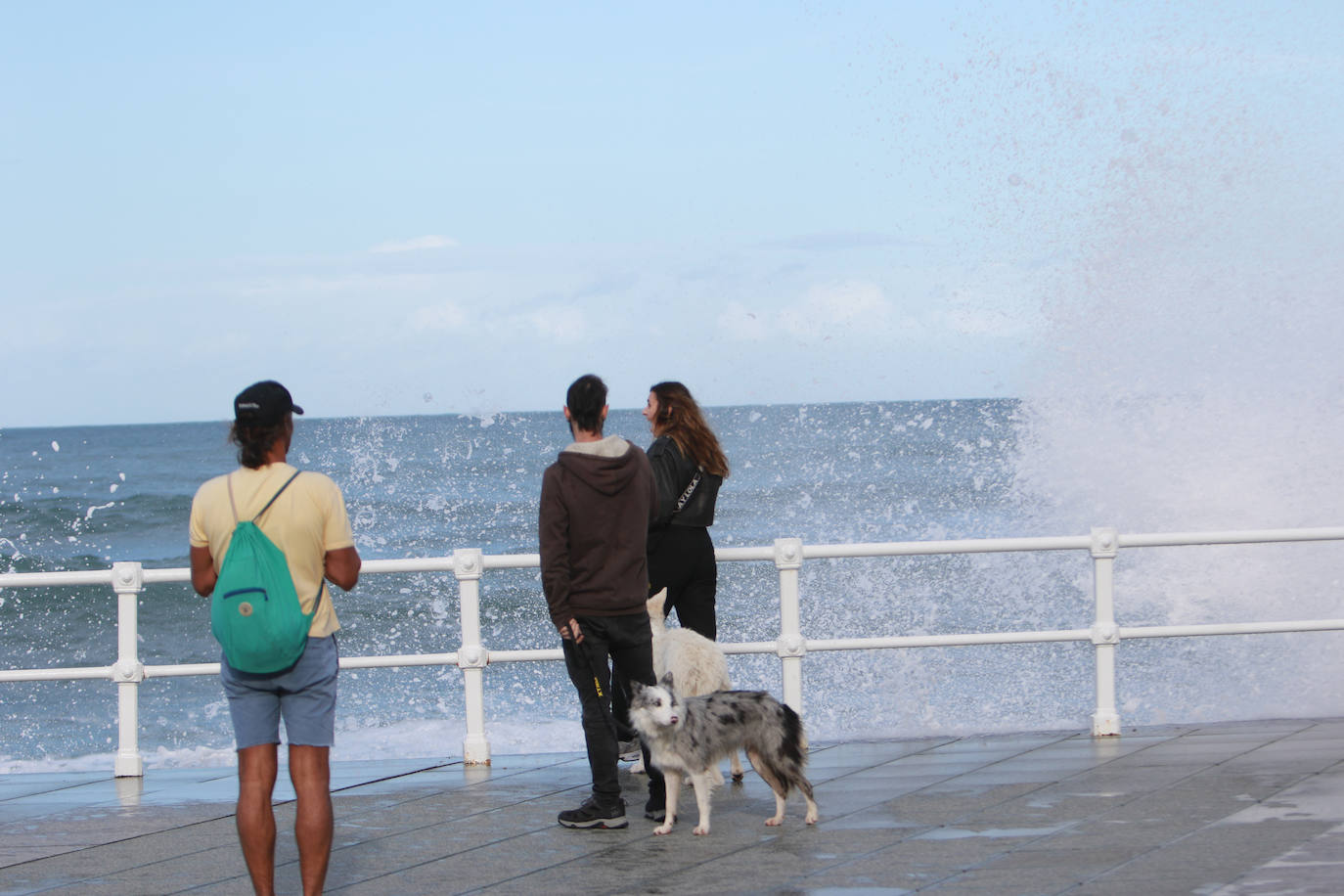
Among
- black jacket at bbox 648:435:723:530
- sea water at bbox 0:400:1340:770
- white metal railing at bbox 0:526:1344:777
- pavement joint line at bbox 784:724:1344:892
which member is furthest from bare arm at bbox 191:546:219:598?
sea water at bbox 0:400:1340:770

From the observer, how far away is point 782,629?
7176 mm

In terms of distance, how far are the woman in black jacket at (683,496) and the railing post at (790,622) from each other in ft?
2.01

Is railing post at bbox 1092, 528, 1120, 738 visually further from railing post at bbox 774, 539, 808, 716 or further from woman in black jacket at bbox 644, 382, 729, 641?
woman in black jacket at bbox 644, 382, 729, 641

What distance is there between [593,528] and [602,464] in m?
0.27

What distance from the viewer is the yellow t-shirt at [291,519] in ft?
13.9

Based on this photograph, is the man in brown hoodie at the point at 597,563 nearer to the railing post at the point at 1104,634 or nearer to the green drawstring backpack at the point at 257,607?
the green drawstring backpack at the point at 257,607

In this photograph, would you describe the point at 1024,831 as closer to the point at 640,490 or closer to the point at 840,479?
the point at 640,490

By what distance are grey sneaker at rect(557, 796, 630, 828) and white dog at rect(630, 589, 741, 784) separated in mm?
611

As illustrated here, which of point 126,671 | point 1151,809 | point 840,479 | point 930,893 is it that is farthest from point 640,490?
point 840,479

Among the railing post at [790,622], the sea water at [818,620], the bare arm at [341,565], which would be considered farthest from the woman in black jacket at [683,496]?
the bare arm at [341,565]

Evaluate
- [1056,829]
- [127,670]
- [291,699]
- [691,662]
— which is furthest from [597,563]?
→ [127,670]

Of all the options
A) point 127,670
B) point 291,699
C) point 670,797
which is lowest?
point 670,797

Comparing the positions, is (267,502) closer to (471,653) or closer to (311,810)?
(311,810)

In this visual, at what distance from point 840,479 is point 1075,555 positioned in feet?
97.2
